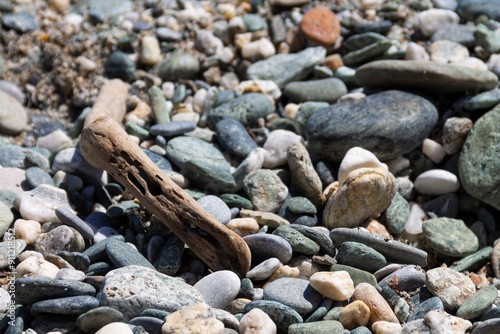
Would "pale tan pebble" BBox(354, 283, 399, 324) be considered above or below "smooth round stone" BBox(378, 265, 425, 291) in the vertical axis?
above

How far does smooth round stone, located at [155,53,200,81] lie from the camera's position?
4.90 m

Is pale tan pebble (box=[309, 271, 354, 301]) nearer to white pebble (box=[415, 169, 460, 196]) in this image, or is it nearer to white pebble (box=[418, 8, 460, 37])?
white pebble (box=[415, 169, 460, 196])

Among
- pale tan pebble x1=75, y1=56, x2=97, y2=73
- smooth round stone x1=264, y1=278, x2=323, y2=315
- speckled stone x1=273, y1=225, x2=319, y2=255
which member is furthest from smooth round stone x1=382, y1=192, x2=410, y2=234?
pale tan pebble x1=75, y1=56, x2=97, y2=73

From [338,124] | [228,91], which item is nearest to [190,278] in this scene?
[338,124]

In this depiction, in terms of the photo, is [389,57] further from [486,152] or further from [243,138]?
[243,138]

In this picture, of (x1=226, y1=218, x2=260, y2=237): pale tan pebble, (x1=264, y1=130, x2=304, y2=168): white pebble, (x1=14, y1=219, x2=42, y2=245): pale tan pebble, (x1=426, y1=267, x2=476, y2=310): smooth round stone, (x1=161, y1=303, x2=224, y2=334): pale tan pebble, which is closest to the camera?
(x1=161, y1=303, x2=224, y2=334): pale tan pebble

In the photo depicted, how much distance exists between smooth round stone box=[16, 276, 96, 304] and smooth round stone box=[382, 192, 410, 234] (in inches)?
86.3

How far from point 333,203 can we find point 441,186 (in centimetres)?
101

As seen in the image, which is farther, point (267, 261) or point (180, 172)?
point (180, 172)

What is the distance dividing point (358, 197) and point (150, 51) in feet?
9.03

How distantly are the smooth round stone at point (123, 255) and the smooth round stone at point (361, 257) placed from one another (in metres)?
1.25

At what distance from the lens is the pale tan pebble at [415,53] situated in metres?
4.57

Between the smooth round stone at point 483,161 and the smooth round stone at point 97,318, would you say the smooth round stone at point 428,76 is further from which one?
the smooth round stone at point 97,318

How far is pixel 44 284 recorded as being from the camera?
266 cm
